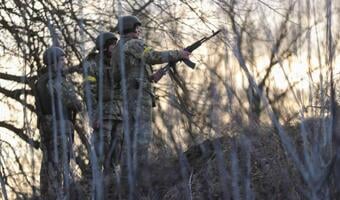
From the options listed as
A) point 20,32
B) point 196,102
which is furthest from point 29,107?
point 196,102

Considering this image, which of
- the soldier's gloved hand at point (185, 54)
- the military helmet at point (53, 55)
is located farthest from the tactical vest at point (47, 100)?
the soldier's gloved hand at point (185, 54)

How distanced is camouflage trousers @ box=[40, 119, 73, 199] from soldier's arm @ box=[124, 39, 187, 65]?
30.0 inches

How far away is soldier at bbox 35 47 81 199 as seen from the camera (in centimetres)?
776

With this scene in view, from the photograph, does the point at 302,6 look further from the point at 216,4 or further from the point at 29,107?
the point at 29,107

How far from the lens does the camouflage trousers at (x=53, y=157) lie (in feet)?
24.8

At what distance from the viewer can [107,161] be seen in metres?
7.77

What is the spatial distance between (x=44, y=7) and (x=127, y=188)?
14.0ft

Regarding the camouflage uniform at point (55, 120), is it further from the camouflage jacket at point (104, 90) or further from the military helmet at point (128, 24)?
the military helmet at point (128, 24)

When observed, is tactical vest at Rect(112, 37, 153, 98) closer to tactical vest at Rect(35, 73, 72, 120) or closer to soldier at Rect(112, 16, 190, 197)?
soldier at Rect(112, 16, 190, 197)

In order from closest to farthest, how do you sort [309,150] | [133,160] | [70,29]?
[309,150] → [133,160] → [70,29]

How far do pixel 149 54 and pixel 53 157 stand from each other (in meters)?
1.12

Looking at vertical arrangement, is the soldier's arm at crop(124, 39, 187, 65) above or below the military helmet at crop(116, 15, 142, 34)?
below

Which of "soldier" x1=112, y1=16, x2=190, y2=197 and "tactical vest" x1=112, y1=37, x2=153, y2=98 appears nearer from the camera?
"soldier" x1=112, y1=16, x2=190, y2=197

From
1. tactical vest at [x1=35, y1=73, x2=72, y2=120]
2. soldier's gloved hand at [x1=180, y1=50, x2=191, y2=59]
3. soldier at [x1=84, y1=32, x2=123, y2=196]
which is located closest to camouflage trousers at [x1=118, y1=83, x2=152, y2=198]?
soldier at [x1=84, y1=32, x2=123, y2=196]
